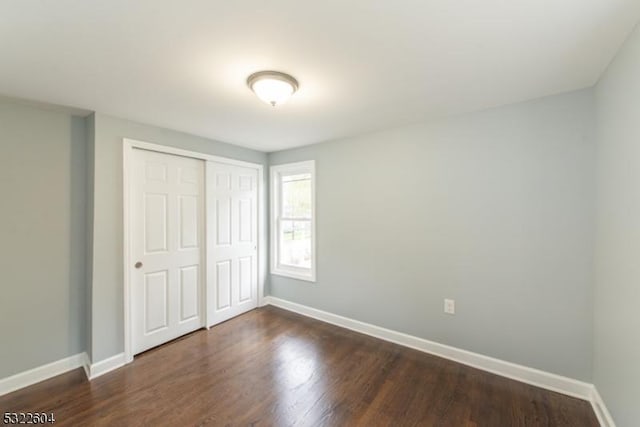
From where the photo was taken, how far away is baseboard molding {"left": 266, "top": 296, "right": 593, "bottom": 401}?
6.58ft

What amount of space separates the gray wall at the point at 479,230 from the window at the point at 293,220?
0.41m

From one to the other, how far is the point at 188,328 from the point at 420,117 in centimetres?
342

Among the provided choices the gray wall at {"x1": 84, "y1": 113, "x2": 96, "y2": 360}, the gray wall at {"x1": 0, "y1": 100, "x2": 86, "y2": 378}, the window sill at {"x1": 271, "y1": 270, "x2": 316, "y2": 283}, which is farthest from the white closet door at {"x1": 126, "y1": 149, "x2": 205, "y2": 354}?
the window sill at {"x1": 271, "y1": 270, "x2": 316, "y2": 283}

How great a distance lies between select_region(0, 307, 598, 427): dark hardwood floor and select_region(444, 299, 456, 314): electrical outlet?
1.51ft

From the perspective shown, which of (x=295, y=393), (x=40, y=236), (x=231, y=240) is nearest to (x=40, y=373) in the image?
(x=40, y=236)

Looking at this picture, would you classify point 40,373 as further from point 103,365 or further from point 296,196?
point 296,196

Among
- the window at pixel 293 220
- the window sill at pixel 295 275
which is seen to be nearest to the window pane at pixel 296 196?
the window at pixel 293 220

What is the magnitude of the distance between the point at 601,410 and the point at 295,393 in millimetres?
2091

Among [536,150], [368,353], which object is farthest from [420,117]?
[368,353]

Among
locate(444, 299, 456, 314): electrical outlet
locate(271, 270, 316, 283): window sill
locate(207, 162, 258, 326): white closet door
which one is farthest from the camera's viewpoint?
locate(271, 270, 316, 283): window sill

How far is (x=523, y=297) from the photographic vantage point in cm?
218

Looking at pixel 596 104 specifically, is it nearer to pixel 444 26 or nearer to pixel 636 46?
pixel 636 46

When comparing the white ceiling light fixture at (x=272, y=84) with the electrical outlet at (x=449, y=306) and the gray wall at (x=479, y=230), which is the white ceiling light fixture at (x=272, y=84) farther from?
the electrical outlet at (x=449, y=306)

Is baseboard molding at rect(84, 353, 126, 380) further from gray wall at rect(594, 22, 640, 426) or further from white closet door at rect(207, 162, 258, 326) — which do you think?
gray wall at rect(594, 22, 640, 426)
